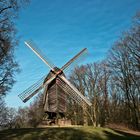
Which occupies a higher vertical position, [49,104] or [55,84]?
[55,84]

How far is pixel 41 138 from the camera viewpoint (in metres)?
21.6

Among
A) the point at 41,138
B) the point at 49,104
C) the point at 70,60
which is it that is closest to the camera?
the point at 41,138

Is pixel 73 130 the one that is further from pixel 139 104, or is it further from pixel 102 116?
pixel 102 116

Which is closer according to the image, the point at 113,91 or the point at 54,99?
the point at 54,99

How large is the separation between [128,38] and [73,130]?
64.2 feet

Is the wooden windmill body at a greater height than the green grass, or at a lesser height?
greater

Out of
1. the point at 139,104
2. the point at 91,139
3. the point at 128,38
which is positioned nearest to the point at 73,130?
the point at 91,139

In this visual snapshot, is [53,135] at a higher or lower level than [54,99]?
lower

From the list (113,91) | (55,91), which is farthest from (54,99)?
(113,91)

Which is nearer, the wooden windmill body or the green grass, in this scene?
the green grass

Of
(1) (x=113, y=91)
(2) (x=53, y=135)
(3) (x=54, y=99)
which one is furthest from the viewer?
(1) (x=113, y=91)

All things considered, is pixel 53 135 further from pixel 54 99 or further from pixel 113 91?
pixel 113 91

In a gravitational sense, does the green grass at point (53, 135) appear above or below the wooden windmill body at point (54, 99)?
below

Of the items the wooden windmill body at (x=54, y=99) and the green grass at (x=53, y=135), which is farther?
the wooden windmill body at (x=54, y=99)
